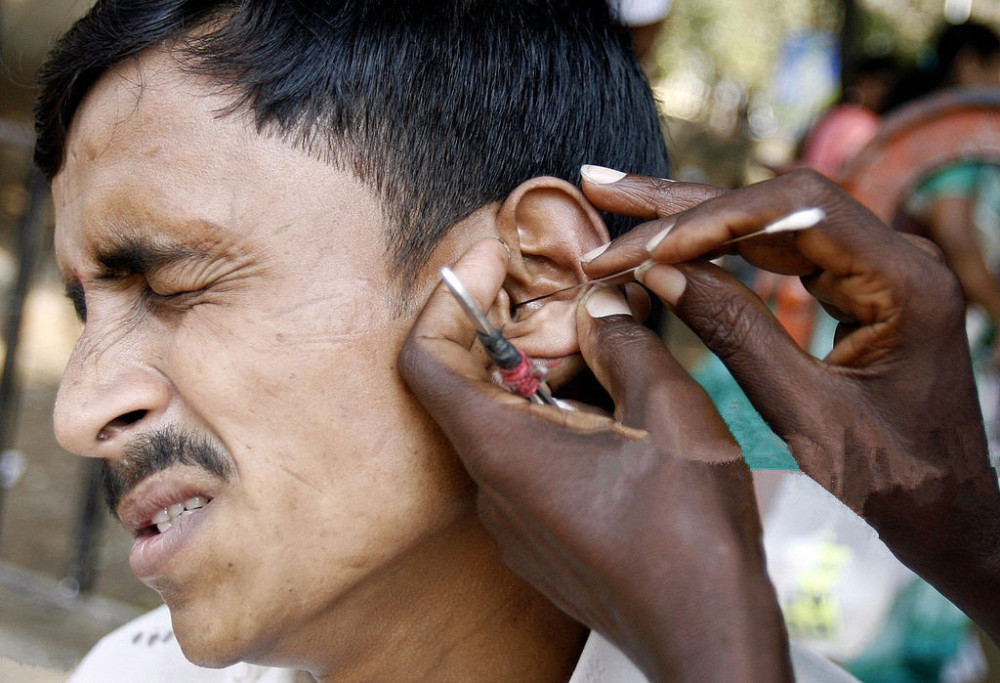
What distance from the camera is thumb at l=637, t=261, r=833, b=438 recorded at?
43.1 inches

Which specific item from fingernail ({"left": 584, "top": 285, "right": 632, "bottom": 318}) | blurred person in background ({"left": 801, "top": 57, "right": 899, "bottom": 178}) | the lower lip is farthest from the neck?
blurred person in background ({"left": 801, "top": 57, "right": 899, "bottom": 178})

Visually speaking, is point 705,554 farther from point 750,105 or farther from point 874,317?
point 750,105

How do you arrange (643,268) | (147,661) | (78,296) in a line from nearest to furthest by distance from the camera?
(643,268), (78,296), (147,661)

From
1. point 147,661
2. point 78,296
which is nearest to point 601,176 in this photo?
point 78,296

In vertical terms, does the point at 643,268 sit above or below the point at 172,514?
above

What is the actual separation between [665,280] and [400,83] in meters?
0.60

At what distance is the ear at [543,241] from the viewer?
4.65ft

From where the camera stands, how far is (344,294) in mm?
1328

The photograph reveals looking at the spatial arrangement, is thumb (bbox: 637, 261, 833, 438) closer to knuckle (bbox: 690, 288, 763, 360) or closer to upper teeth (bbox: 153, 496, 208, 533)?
knuckle (bbox: 690, 288, 763, 360)

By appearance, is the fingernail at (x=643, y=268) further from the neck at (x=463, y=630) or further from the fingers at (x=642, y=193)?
the neck at (x=463, y=630)

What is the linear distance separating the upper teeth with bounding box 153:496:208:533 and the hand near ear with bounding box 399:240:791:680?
45 cm

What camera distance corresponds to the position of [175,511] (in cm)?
141

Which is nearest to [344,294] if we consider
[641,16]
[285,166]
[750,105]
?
[285,166]

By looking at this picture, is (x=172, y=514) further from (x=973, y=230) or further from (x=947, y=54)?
(x=947, y=54)
